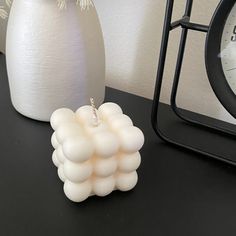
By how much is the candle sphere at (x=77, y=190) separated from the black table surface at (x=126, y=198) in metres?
0.01

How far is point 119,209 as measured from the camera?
1.59 feet

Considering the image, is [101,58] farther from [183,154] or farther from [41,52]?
[183,154]

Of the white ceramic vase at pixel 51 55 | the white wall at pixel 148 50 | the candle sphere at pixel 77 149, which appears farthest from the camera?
the white wall at pixel 148 50

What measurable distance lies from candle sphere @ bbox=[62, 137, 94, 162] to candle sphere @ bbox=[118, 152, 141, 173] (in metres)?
0.05

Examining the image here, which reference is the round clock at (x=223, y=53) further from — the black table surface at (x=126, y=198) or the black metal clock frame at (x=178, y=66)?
the black table surface at (x=126, y=198)

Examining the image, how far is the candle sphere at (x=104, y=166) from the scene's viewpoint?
0.47m

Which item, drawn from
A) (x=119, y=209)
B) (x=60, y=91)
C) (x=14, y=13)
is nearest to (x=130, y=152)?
(x=119, y=209)

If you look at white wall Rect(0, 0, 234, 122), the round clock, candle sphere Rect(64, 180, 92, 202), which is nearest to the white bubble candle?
candle sphere Rect(64, 180, 92, 202)

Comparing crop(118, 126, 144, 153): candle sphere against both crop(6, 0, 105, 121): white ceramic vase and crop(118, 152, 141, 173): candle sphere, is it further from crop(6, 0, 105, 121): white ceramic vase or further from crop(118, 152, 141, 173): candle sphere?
crop(6, 0, 105, 121): white ceramic vase

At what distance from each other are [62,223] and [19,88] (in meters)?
0.26

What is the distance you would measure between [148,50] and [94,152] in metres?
0.35

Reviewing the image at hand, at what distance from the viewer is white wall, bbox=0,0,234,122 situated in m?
0.70

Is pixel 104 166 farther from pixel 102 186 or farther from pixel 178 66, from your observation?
pixel 178 66

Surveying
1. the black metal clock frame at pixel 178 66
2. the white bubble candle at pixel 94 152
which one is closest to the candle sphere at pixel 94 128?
the white bubble candle at pixel 94 152
